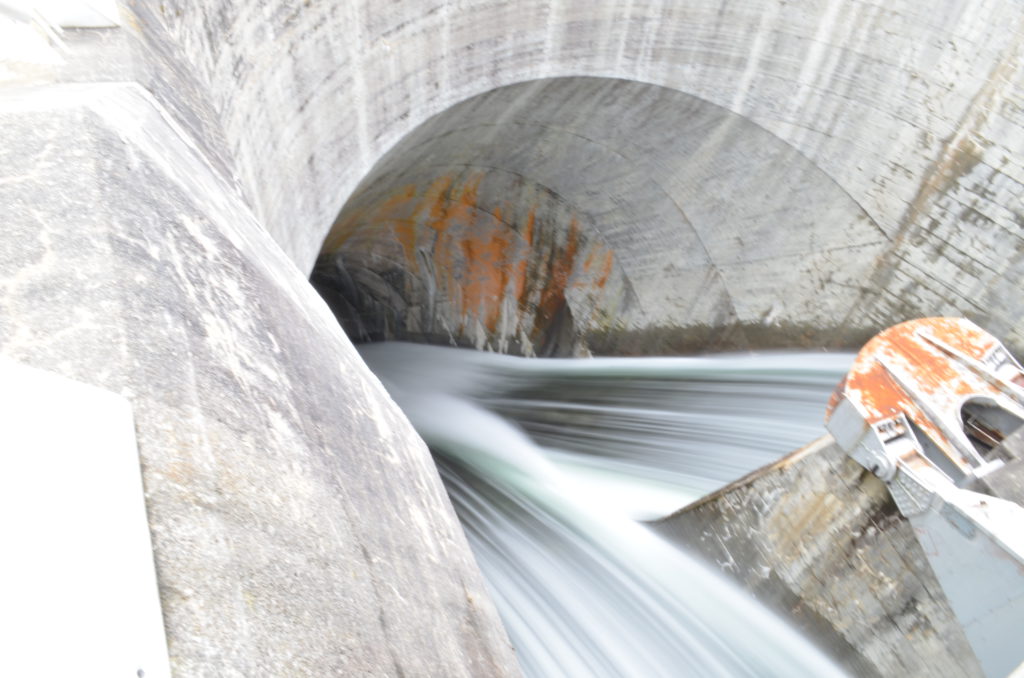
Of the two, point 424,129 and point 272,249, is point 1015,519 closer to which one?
point 272,249

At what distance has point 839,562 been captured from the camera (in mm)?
3678

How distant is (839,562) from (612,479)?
1.93m

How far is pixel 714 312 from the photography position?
616 centimetres

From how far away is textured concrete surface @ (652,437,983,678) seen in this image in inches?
132

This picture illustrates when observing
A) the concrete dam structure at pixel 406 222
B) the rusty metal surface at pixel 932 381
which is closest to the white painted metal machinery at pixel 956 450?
the rusty metal surface at pixel 932 381

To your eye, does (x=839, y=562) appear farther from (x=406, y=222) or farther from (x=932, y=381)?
(x=406, y=222)

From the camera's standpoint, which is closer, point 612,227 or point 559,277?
point 612,227

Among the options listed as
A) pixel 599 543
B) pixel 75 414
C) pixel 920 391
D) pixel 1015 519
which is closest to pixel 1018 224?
pixel 920 391

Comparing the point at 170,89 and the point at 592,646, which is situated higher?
the point at 170,89

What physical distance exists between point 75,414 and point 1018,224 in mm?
5414

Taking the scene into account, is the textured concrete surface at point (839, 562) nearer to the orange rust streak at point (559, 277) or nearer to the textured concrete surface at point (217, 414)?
the textured concrete surface at point (217, 414)

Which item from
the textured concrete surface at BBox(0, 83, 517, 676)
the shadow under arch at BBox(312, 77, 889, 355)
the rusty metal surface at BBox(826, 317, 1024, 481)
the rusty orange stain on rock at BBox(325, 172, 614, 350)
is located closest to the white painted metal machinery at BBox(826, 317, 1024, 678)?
the rusty metal surface at BBox(826, 317, 1024, 481)

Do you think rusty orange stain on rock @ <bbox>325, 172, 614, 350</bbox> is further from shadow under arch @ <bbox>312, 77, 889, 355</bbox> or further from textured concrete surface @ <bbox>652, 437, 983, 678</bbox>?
textured concrete surface @ <bbox>652, 437, 983, 678</bbox>

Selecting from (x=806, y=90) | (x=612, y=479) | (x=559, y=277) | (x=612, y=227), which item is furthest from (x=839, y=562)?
(x=559, y=277)
